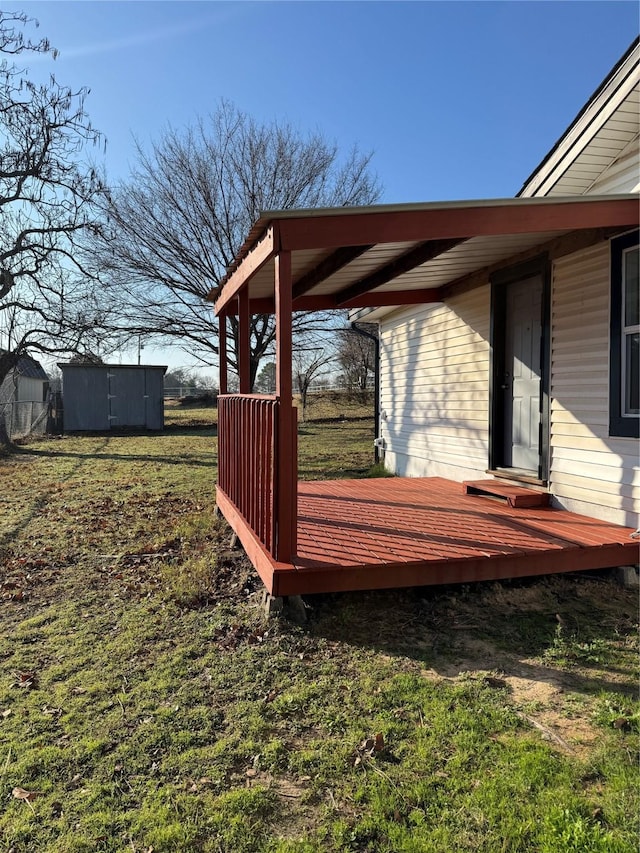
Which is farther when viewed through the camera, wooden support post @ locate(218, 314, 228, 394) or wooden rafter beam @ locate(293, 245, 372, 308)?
wooden support post @ locate(218, 314, 228, 394)

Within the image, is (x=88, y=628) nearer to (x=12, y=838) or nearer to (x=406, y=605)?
(x=12, y=838)

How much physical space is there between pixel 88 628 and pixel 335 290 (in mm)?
4283

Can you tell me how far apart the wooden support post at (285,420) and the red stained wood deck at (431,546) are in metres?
0.19

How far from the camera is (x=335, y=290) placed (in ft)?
20.9

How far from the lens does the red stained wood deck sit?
352 cm

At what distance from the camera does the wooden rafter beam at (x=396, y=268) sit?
4.54 metres

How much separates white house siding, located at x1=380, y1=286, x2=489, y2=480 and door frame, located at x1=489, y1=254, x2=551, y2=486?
0.20 m

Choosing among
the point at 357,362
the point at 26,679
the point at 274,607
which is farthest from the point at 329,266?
the point at 357,362

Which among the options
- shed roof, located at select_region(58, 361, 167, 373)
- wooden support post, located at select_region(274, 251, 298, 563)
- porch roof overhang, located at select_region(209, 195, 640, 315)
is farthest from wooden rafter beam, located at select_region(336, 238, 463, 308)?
shed roof, located at select_region(58, 361, 167, 373)

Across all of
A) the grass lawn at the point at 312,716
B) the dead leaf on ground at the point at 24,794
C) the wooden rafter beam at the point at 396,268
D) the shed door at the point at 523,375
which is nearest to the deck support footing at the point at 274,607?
the grass lawn at the point at 312,716

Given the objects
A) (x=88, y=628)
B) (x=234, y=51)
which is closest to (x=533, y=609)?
(x=88, y=628)

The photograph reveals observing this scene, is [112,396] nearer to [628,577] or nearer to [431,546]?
[431,546]

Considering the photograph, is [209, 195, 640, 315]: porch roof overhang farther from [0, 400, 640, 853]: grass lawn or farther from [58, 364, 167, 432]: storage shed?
[58, 364, 167, 432]: storage shed

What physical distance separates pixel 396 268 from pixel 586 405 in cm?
205
